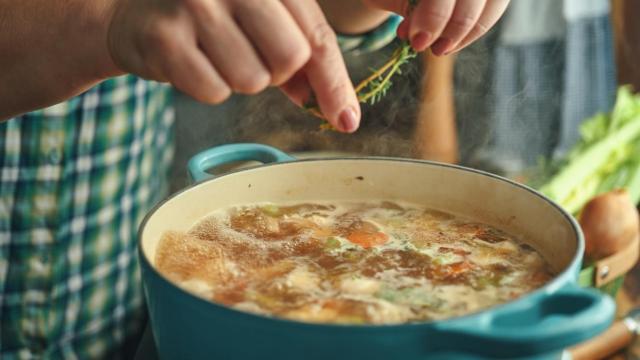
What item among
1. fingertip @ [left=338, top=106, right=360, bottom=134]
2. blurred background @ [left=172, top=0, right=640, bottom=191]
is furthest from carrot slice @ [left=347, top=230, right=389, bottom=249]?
blurred background @ [left=172, top=0, right=640, bottom=191]

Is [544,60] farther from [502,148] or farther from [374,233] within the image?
[374,233]

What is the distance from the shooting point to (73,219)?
164 centimetres

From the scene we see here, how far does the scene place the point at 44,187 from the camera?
1594 mm

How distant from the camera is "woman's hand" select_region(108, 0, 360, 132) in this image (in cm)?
75

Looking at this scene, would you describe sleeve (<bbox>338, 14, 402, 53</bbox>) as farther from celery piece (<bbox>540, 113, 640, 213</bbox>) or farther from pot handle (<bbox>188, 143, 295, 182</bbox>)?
celery piece (<bbox>540, 113, 640, 213</bbox>)

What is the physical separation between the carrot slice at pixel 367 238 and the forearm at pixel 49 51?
40 cm

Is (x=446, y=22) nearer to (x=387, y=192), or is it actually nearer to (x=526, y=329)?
(x=387, y=192)

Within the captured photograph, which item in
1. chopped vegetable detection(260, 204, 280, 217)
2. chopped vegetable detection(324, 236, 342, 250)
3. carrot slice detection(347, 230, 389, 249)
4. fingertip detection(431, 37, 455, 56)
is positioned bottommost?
chopped vegetable detection(260, 204, 280, 217)

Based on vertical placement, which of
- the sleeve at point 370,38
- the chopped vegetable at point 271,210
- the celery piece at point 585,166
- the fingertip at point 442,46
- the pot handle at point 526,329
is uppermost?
the fingertip at point 442,46

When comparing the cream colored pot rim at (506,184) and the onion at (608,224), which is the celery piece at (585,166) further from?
the cream colored pot rim at (506,184)

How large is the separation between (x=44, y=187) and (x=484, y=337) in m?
1.21

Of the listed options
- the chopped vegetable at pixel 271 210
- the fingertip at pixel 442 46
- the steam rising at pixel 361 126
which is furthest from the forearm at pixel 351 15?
the chopped vegetable at pixel 271 210

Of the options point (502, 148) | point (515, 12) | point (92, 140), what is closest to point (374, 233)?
point (92, 140)

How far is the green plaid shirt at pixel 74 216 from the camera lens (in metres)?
1.57
